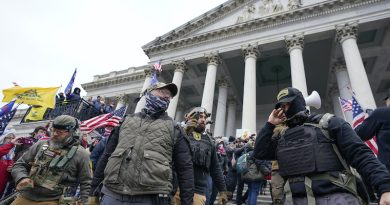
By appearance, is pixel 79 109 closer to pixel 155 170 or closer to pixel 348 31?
pixel 155 170

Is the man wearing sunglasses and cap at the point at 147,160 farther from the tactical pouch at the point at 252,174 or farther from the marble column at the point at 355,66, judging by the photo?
the marble column at the point at 355,66

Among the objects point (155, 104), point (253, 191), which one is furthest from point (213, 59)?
point (155, 104)

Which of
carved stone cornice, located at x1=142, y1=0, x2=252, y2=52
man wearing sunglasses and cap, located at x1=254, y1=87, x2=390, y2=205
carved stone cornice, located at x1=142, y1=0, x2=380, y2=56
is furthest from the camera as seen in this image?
carved stone cornice, located at x1=142, y1=0, x2=252, y2=52

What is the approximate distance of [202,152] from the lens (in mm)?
4016

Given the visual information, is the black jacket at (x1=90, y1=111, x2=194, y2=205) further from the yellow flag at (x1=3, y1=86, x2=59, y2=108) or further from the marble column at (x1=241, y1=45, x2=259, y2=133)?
the marble column at (x1=241, y1=45, x2=259, y2=133)

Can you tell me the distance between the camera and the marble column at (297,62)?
14.6m

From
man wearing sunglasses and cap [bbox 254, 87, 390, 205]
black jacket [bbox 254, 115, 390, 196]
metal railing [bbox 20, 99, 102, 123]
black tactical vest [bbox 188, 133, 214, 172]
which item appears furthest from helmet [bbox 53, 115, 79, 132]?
metal railing [bbox 20, 99, 102, 123]

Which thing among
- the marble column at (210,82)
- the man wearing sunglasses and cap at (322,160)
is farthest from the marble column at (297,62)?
the man wearing sunglasses and cap at (322,160)

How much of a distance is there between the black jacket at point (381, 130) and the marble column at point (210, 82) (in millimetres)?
13483

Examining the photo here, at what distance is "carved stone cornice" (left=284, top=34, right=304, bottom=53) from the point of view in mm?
16536

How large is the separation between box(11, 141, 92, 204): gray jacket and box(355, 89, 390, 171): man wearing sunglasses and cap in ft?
12.2

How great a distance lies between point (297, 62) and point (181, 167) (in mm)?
14677

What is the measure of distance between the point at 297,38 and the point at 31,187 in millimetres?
17104

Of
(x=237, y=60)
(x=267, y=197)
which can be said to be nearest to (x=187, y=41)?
(x=237, y=60)
